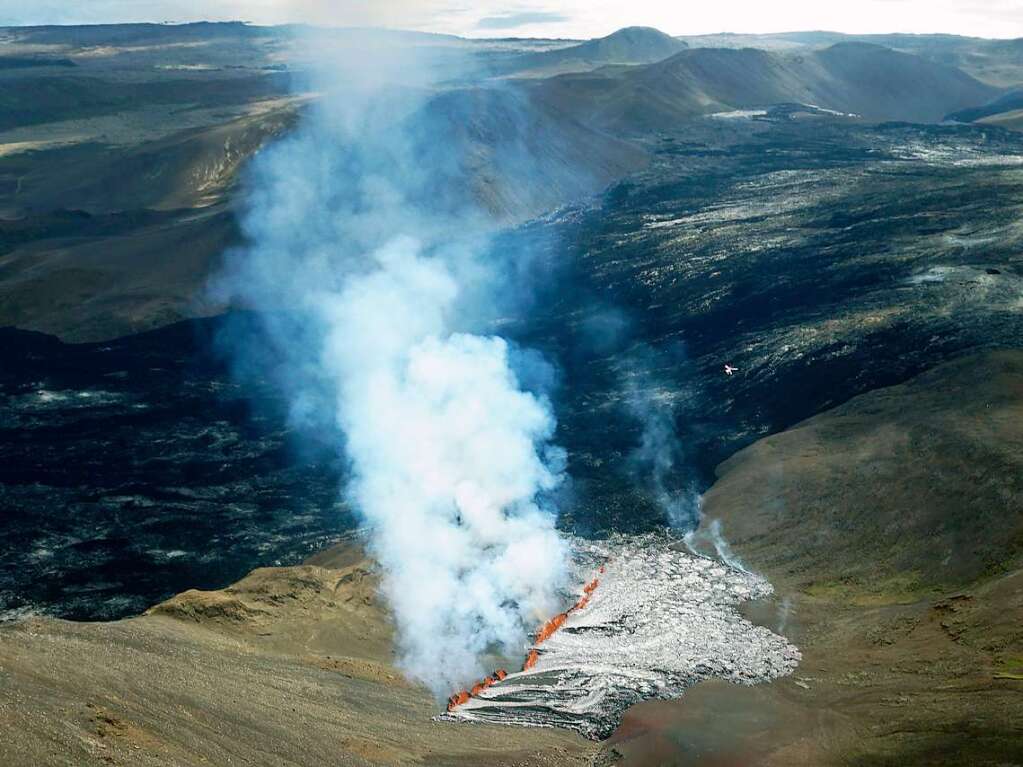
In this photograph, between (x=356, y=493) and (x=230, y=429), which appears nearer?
(x=356, y=493)

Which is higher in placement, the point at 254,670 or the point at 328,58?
the point at 328,58

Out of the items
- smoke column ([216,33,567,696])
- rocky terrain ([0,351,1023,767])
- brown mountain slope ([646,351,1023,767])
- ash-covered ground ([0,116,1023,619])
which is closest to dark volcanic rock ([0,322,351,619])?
ash-covered ground ([0,116,1023,619])

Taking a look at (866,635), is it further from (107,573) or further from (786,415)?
(107,573)

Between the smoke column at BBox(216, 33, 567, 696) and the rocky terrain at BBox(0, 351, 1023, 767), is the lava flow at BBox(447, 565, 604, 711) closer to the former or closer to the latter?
the smoke column at BBox(216, 33, 567, 696)

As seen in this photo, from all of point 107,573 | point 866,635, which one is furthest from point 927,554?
point 107,573

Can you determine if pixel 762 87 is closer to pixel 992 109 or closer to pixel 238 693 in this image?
pixel 992 109

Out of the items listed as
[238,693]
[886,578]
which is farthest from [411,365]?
[238,693]
